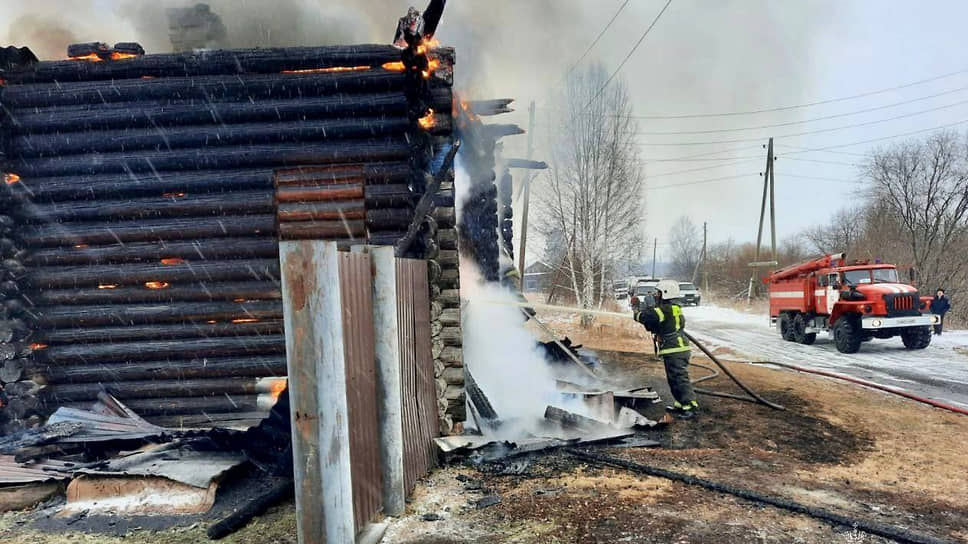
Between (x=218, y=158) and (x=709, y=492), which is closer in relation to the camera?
(x=709, y=492)

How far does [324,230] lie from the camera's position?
6.95 m

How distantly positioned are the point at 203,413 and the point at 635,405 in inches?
242

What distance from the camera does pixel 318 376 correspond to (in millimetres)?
3170

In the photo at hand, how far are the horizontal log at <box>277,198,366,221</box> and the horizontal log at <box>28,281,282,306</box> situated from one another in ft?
3.15

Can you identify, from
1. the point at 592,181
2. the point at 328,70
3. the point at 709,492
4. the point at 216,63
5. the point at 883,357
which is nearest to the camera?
the point at 709,492

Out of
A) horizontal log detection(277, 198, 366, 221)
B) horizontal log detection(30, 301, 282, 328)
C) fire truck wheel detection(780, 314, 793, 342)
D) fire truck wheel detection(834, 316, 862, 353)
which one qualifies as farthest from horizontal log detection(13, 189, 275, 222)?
fire truck wheel detection(780, 314, 793, 342)

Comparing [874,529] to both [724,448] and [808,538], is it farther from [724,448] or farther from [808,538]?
[724,448]

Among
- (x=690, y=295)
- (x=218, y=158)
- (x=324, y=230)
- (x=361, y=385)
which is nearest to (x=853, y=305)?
(x=324, y=230)

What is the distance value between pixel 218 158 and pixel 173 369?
2887 millimetres

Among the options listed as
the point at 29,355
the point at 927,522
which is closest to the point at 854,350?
the point at 927,522

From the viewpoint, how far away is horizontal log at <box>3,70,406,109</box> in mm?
6805

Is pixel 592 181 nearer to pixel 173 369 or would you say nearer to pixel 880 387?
pixel 880 387

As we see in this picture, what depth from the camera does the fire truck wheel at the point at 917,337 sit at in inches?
543

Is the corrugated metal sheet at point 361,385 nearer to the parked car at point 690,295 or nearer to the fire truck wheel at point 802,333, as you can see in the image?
the fire truck wheel at point 802,333
